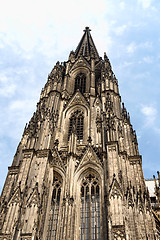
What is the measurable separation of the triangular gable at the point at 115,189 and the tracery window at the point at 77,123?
7.08 metres

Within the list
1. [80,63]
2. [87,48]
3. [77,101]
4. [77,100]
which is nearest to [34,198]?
[77,101]

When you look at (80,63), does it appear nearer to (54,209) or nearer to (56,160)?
(56,160)

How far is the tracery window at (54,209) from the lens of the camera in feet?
53.6

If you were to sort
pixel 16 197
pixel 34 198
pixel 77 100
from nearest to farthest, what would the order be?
pixel 34 198 → pixel 16 197 → pixel 77 100

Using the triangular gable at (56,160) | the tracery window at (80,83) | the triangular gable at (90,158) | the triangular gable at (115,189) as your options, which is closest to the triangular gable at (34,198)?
the triangular gable at (56,160)

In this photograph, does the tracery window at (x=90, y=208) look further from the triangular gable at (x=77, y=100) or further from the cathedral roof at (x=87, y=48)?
the cathedral roof at (x=87, y=48)

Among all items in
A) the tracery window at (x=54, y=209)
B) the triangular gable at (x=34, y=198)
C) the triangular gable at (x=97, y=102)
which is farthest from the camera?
the triangular gable at (x=97, y=102)

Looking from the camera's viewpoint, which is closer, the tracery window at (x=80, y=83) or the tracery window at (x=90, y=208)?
the tracery window at (x=90, y=208)

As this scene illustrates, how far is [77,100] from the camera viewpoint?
27859 mm

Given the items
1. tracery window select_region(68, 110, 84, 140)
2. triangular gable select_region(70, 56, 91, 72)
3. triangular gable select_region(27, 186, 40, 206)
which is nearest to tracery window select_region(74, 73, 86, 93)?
triangular gable select_region(70, 56, 91, 72)

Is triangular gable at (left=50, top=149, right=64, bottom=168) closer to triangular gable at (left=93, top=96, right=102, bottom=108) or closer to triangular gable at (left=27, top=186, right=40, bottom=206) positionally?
triangular gable at (left=27, top=186, right=40, bottom=206)

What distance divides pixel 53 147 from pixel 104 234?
819cm

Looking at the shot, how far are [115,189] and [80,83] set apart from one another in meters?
Answer: 17.7

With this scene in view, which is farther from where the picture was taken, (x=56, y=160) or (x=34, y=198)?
(x=56, y=160)
